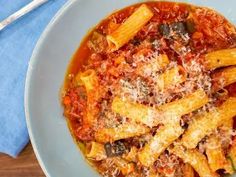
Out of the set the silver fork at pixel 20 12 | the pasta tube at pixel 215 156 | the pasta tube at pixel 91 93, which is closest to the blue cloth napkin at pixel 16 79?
the silver fork at pixel 20 12

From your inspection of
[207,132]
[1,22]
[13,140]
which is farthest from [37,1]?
[207,132]

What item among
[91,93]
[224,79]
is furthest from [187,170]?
[91,93]

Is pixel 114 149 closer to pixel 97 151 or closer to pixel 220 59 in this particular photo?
pixel 97 151

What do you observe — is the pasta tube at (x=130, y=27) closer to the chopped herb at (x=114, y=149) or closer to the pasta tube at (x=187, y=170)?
the chopped herb at (x=114, y=149)

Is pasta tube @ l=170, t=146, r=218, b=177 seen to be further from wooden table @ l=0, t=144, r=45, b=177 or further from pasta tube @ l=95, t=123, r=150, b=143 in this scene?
wooden table @ l=0, t=144, r=45, b=177

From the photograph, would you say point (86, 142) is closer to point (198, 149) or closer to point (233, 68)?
point (198, 149)

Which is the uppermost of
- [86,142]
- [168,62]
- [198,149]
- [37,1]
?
[37,1]
